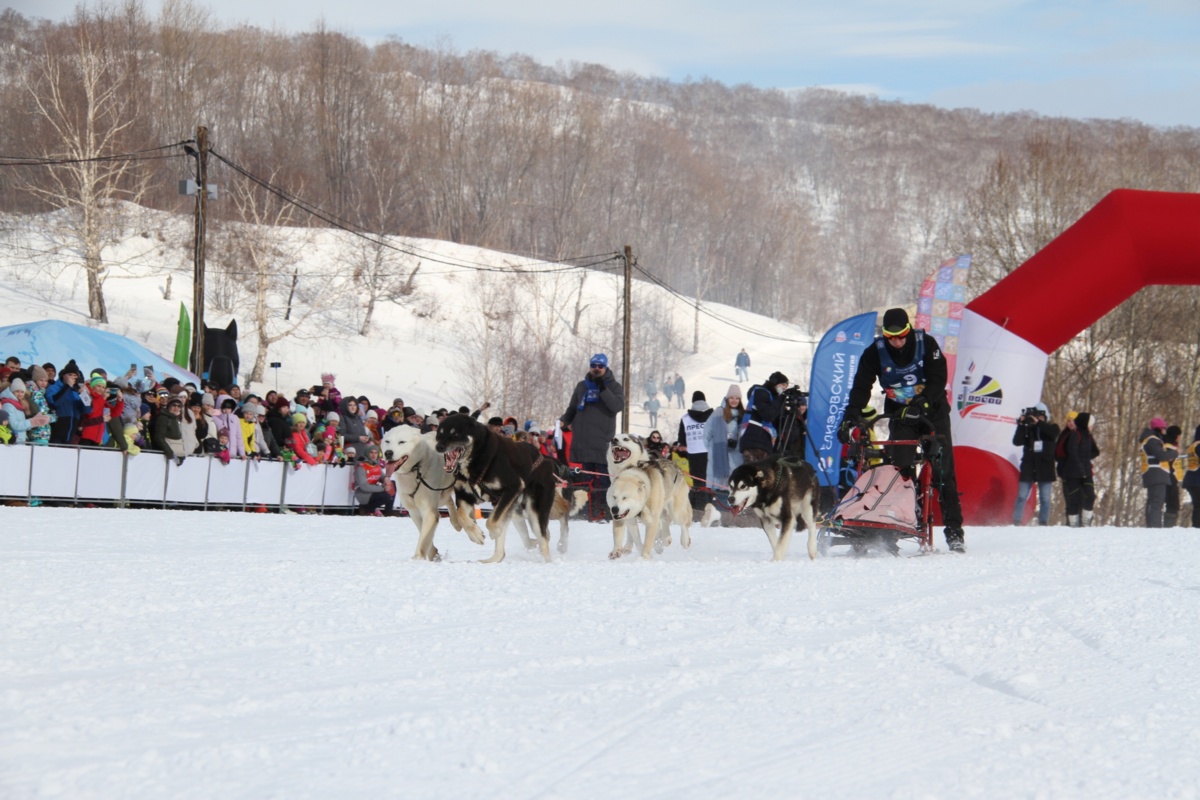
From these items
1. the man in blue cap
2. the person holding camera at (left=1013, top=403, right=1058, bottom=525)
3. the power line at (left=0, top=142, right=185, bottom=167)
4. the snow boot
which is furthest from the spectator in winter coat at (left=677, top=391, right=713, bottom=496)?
the power line at (left=0, top=142, right=185, bottom=167)

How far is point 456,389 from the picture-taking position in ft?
124

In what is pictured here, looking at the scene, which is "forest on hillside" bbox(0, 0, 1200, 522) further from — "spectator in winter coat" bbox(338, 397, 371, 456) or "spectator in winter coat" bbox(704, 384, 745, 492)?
"spectator in winter coat" bbox(338, 397, 371, 456)

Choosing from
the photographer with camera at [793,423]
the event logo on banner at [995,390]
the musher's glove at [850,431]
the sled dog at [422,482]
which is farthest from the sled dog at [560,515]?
the event logo on banner at [995,390]

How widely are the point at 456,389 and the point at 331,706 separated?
34599 mm

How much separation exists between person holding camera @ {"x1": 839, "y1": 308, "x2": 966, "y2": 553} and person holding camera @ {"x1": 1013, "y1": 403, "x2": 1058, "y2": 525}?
664 centimetres

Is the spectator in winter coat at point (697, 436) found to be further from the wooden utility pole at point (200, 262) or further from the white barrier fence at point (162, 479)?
the wooden utility pole at point (200, 262)

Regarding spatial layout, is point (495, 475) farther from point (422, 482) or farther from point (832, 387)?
point (832, 387)

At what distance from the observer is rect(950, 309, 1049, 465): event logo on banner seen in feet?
47.6

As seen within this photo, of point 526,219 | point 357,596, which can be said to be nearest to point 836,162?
point 526,219

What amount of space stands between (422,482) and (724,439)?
6.39m

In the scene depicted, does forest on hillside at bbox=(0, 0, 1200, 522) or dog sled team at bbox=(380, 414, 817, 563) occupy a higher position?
forest on hillside at bbox=(0, 0, 1200, 522)

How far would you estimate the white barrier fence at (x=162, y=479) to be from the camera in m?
11.3

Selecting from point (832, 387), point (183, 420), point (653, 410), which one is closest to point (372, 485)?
point (183, 420)

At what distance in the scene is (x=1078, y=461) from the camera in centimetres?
1438
